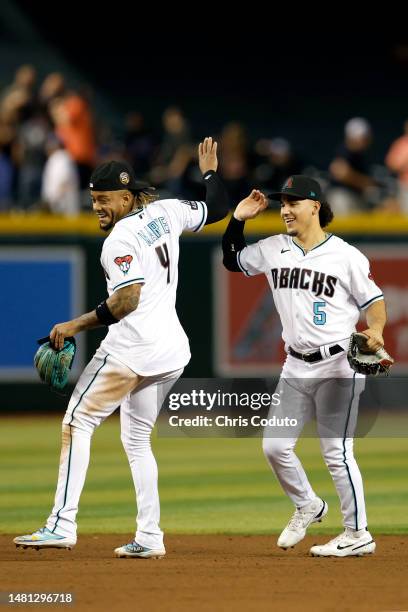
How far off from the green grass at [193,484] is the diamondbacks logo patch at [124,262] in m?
Answer: 2.09

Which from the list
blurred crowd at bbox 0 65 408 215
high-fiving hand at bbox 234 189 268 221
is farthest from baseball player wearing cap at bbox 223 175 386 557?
blurred crowd at bbox 0 65 408 215

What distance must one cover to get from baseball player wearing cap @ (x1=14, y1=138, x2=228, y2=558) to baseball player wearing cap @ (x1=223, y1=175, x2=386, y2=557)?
0.60 m

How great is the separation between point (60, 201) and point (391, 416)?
4.20 metres

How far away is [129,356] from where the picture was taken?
7340 mm

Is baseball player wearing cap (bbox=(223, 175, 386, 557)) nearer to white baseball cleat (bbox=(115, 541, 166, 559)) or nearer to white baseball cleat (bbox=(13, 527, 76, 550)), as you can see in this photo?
white baseball cleat (bbox=(115, 541, 166, 559))

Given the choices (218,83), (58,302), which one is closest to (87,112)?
(58,302)

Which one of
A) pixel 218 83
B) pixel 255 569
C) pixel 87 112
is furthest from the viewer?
pixel 218 83

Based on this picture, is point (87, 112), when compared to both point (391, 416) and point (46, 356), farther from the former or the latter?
point (46, 356)

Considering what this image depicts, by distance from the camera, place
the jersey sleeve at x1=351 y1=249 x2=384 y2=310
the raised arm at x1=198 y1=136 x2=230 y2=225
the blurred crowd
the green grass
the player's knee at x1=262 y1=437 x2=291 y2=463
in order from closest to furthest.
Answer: the jersey sleeve at x1=351 y1=249 x2=384 y2=310 → the player's knee at x1=262 y1=437 x2=291 y2=463 → the raised arm at x1=198 y1=136 x2=230 y2=225 → the green grass → the blurred crowd

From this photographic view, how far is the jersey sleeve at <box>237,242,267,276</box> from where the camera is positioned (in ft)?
24.8

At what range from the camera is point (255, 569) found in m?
7.05

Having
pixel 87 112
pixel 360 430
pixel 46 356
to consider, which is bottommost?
pixel 360 430

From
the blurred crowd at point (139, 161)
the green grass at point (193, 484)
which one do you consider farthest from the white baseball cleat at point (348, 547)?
the blurred crowd at point (139, 161)

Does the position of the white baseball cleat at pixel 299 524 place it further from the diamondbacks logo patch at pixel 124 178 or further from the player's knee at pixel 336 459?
the diamondbacks logo patch at pixel 124 178
